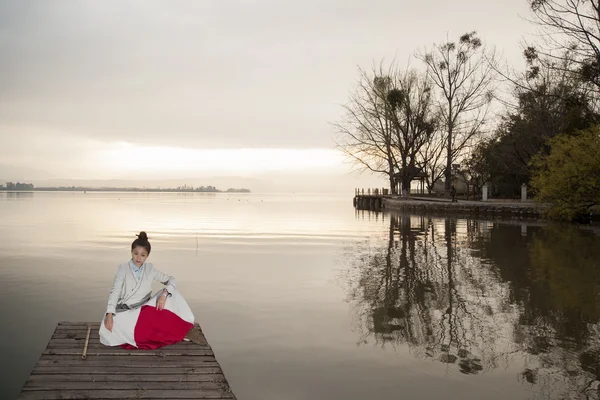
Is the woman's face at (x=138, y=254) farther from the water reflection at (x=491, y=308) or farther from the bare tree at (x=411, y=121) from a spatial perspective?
the bare tree at (x=411, y=121)

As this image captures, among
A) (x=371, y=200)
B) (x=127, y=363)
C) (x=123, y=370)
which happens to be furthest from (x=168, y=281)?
(x=371, y=200)

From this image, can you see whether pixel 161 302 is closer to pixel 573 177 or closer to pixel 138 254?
pixel 138 254

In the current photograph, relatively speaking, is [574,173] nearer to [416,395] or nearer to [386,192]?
[416,395]

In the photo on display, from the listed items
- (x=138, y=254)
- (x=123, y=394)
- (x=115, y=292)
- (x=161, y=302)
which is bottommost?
(x=123, y=394)

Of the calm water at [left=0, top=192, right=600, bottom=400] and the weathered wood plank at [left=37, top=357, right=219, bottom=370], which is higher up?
the weathered wood plank at [left=37, top=357, right=219, bottom=370]

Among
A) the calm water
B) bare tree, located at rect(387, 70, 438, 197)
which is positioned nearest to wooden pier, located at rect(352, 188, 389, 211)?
bare tree, located at rect(387, 70, 438, 197)

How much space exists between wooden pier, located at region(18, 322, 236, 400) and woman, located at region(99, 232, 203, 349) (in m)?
0.14

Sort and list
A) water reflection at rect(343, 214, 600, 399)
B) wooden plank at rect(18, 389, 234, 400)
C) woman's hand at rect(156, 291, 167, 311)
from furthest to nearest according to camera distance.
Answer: water reflection at rect(343, 214, 600, 399) < woman's hand at rect(156, 291, 167, 311) < wooden plank at rect(18, 389, 234, 400)

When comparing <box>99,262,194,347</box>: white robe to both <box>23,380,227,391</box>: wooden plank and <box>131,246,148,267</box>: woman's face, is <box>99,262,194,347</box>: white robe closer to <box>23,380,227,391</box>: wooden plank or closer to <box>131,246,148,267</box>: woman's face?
<box>131,246,148,267</box>: woman's face

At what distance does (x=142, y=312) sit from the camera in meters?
6.30

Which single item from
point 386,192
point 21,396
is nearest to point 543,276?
point 21,396

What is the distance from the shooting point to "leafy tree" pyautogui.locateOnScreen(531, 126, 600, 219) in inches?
1212

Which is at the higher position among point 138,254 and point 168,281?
point 138,254

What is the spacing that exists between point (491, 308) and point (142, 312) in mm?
6795
